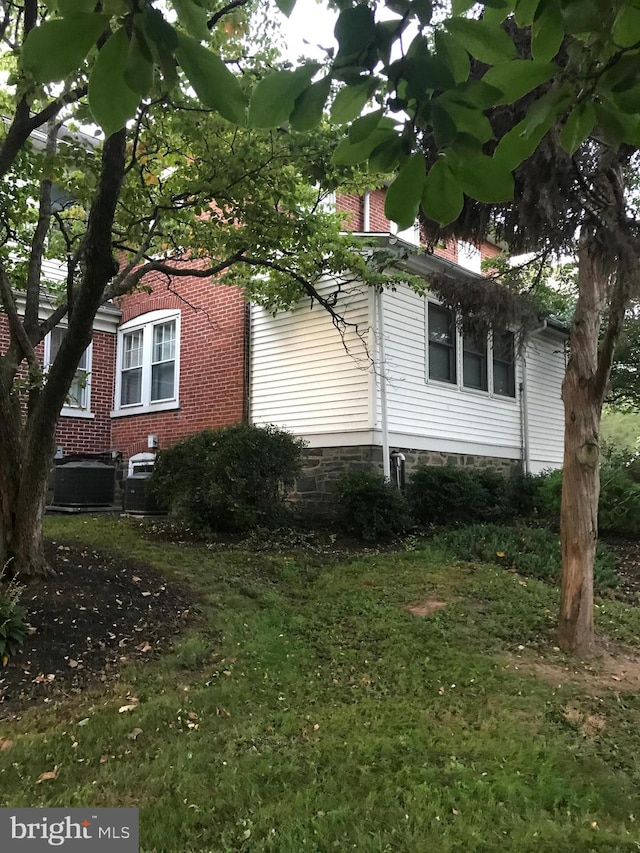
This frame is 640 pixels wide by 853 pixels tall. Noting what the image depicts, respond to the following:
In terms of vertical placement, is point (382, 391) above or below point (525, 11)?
above

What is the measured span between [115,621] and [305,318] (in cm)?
728

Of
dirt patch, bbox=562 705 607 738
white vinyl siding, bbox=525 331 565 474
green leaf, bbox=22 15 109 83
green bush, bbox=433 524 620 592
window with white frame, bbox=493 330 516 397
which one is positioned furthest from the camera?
white vinyl siding, bbox=525 331 565 474

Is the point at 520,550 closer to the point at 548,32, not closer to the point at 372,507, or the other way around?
the point at 372,507

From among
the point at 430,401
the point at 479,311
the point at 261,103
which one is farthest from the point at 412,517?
the point at 261,103

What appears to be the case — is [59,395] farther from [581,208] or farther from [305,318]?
[305,318]

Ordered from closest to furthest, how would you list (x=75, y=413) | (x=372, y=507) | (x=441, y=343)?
(x=372, y=507) < (x=441, y=343) < (x=75, y=413)

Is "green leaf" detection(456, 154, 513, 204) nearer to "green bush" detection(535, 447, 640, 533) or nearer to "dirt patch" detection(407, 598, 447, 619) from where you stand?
"dirt patch" detection(407, 598, 447, 619)

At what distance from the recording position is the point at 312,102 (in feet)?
3.99

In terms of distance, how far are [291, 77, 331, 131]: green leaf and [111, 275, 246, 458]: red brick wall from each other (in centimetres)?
1089

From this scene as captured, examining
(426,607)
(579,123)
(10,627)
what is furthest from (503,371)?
(579,123)

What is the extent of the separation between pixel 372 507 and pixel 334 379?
260 centimetres

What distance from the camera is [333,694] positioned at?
4.18m

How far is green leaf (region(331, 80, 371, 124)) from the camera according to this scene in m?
1.30

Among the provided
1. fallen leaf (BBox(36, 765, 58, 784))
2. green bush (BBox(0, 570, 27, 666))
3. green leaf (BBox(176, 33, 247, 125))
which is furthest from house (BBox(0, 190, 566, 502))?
green leaf (BBox(176, 33, 247, 125))
